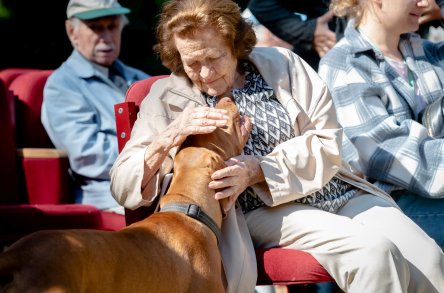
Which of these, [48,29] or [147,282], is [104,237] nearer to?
[147,282]

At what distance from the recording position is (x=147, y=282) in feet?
10.8

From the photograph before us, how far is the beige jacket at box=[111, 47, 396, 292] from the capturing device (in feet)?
12.8

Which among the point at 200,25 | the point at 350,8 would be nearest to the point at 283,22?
the point at 350,8

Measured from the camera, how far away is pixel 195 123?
150 inches

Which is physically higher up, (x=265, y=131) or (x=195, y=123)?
(x=195, y=123)

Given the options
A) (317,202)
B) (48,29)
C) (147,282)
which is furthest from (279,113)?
(48,29)

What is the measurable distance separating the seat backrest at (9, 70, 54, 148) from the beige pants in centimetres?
225

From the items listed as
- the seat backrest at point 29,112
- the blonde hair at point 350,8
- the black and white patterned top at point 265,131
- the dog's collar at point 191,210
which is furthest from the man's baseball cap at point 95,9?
the dog's collar at point 191,210

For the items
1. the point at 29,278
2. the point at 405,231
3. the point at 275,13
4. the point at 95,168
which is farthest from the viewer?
the point at 275,13

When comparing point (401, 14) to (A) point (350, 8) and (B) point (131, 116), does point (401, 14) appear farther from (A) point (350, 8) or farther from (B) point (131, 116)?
(B) point (131, 116)

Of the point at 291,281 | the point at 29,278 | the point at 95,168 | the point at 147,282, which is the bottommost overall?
the point at 95,168

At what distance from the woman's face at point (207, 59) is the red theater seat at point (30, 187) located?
5.11ft

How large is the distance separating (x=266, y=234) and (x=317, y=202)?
262 mm

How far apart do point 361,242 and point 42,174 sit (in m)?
2.36
